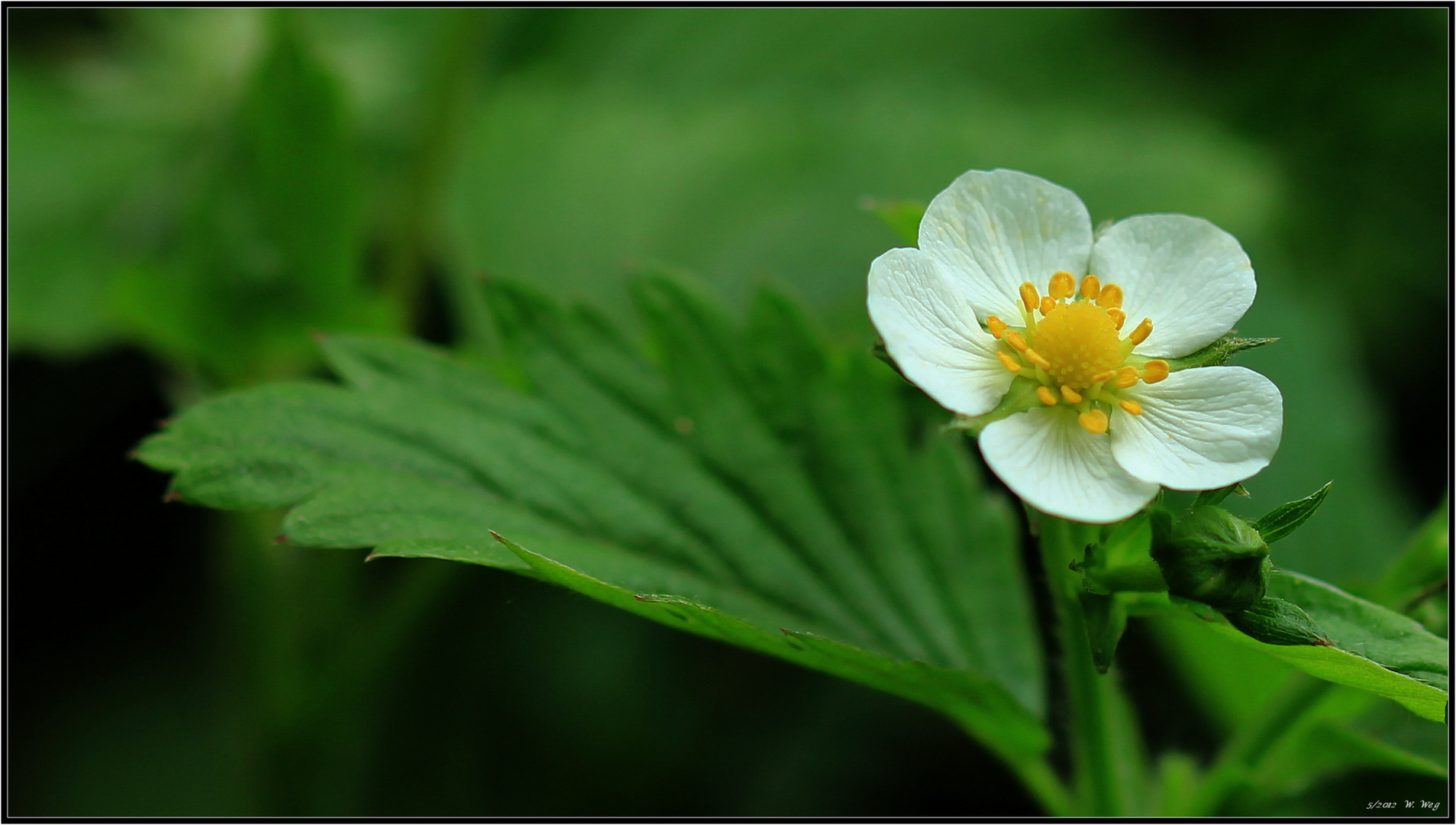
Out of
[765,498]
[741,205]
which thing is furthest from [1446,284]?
[765,498]

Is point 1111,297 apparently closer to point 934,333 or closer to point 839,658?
point 934,333

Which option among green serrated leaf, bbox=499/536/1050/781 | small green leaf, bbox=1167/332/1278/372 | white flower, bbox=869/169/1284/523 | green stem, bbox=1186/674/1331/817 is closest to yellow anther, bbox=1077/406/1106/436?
white flower, bbox=869/169/1284/523

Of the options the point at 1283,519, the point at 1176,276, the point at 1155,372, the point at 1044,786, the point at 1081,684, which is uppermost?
the point at 1176,276

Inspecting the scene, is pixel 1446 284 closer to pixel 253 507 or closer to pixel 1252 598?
pixel 1252 598

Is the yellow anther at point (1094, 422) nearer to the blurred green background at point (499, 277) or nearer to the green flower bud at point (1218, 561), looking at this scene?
the green flower bud at point (1218, 561)

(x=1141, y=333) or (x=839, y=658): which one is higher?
(x=1141, y=333)

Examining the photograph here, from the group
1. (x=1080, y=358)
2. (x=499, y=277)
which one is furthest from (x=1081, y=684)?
(x=499, y=277)
